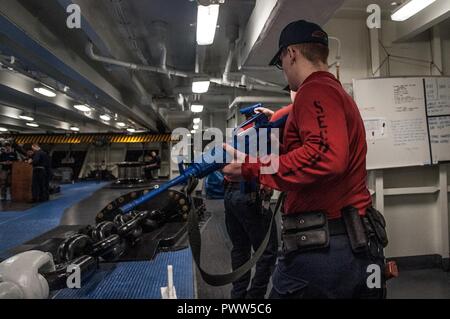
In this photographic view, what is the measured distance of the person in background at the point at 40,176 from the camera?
25.2 feet

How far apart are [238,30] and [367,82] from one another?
183 cm

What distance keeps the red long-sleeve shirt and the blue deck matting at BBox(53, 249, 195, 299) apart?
4.21ft

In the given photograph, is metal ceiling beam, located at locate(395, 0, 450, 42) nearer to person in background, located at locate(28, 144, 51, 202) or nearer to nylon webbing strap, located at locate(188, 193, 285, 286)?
nylon webbing strap, located at locate(188, 193, 285, 286)

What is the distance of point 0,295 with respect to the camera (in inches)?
56.1

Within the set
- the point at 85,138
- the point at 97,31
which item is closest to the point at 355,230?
the point at 97,31

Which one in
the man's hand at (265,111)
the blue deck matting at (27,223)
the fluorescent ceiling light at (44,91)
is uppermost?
the fluorescent ceiling light at (44,91)

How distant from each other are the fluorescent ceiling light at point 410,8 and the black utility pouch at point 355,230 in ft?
7.95

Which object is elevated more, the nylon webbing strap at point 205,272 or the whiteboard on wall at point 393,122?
the whiteboard on wall at point 393,122

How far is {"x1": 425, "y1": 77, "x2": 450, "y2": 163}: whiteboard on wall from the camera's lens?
3375 millimetres

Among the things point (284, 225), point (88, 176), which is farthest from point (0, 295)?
point (88, 176)

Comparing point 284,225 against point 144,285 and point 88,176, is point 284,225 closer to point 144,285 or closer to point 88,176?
point 144,285

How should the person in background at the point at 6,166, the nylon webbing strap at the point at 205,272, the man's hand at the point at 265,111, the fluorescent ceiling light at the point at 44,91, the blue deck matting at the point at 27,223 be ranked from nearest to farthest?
1. the nylon webbing strap at the point at 205,272
2. the man's hand at the point at 265,111
3. the blue deck matting at the point at 27,223
4. the fluorescent ceiling light at the point at 44,91
5. the person in background at the point at 6,166

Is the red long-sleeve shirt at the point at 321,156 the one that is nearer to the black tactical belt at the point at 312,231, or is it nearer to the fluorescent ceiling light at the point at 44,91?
the black tactical belt at the point at 312,231

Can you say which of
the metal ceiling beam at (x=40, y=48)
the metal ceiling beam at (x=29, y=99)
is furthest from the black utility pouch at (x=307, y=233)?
the metal ceiling beam at (x=29, y=99)
